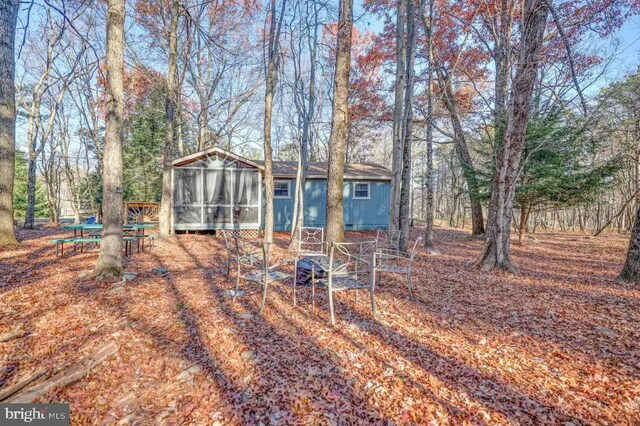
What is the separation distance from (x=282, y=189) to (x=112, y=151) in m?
9.70

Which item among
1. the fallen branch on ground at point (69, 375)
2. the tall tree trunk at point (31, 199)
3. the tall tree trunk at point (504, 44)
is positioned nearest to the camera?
the fallen branch on ground at point (69, 375)

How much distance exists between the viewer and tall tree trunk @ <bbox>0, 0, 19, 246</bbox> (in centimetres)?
661

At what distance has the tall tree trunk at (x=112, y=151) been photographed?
15.2 feet

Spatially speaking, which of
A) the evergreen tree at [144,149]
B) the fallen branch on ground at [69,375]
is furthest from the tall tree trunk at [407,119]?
the evergreen tree at [144,149]

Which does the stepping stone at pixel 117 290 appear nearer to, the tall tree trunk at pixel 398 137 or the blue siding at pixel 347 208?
the tall tree trunk at pixel 398 137

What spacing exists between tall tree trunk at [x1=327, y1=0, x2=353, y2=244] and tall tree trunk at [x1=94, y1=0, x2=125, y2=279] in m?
3.94

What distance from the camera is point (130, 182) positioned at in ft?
57.1

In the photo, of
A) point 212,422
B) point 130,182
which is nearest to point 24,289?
point 212,422

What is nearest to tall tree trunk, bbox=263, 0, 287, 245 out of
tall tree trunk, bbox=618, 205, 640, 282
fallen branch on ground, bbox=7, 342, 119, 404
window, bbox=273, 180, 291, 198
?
window, bbox=273, 180, 291, 198

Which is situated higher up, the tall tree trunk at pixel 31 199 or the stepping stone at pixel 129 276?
the tall tree trunk at pixel 31 199

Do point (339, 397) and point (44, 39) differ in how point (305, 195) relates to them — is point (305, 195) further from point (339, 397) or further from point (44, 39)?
point (44, 39)

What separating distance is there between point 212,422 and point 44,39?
1914 centimetres

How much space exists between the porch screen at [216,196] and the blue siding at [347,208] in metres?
2.02

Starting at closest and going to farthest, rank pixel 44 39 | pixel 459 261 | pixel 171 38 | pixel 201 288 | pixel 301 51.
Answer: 1. pixel 201 288
2. pixel 459 261
3. pixel 171 38
4. pixel 301 51
5. pixel 44 39
